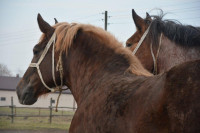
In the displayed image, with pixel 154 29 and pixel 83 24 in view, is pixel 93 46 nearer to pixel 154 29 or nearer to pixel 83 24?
pixel 83 24

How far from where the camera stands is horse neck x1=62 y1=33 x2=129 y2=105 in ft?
10.0

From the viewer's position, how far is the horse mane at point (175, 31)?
13.5 ft

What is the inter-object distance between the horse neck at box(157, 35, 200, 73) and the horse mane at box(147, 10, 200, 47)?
0.07 m

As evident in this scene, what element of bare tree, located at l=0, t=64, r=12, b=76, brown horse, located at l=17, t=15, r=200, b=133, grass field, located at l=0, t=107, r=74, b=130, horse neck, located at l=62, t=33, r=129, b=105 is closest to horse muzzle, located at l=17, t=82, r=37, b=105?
brown horse, located at l=17, t=15, r=200, b=133

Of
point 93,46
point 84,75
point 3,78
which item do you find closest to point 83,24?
point 93,46

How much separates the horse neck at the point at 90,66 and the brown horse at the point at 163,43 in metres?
1.31

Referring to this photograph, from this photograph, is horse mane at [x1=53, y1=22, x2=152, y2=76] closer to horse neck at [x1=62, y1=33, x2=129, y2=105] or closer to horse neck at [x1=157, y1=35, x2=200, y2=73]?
horse neck at [x1=62, y1=33, x2=129, y2=105]

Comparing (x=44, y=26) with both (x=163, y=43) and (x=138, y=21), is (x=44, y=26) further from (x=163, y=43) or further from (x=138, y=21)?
(x=163, y=43)

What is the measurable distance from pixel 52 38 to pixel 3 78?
196ft

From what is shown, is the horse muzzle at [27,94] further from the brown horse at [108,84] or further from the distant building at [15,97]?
the distant building at [15,97]

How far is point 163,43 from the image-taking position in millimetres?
4367

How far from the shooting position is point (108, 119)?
8.09 ft

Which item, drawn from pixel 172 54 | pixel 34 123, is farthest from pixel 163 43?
pixel 34 123

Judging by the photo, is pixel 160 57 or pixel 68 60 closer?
pixel 68 60
